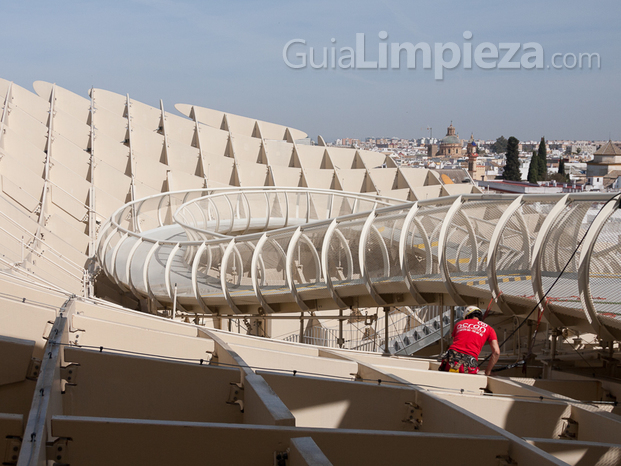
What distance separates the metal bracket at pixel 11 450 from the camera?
3748 millimetres

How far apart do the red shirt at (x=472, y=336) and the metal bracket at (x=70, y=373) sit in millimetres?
4725

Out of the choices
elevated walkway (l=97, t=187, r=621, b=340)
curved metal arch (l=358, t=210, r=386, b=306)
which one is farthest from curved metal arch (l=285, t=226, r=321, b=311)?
curved metal arch (l=358, t=210, r=386, b=306)

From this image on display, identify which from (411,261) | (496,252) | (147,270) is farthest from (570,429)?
(147,270)

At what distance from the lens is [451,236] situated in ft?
33.2

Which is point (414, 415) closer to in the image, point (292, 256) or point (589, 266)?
point (589, 266)

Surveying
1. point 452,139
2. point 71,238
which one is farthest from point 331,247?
point 452,139

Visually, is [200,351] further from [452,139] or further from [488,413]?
[452,139]

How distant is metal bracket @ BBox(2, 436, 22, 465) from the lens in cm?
375

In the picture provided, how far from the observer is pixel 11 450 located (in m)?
3.75

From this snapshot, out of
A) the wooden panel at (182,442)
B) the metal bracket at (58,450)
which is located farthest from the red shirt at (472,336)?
the metal bracket at (58,450)

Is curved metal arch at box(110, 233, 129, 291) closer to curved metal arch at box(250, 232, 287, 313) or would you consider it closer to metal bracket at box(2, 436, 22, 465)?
curved metal arch at box(250, 232, 287, 313)

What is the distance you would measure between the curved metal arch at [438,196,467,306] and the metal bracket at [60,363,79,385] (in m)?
6.37

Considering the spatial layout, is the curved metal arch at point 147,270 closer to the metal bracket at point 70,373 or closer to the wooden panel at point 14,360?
the wooden panel at point 14,360

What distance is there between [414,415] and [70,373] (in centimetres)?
324
